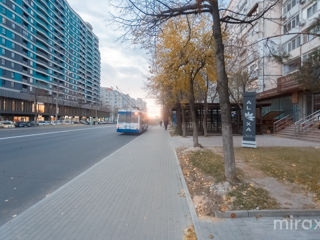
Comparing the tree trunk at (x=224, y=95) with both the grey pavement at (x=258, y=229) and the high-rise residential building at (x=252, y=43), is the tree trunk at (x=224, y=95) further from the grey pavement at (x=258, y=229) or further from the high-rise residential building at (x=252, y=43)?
Result: the grey pavement at (x=258, y=229)

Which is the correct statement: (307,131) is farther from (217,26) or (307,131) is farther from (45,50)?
(45,50)

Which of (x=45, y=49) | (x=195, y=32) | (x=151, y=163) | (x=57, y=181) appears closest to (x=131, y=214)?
(x=57, y=181)

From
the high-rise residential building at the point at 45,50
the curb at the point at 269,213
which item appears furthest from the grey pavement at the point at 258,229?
the high-rise residential building at the point at 45,50

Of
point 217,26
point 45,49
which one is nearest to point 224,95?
point 217,26

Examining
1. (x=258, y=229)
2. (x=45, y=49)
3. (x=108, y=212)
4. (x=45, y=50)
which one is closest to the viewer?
(x=258, y=229)

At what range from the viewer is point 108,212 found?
10.2ft

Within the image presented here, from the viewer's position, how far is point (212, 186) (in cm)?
408

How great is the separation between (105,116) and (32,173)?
304ft

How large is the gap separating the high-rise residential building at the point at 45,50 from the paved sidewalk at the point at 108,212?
5236 cm

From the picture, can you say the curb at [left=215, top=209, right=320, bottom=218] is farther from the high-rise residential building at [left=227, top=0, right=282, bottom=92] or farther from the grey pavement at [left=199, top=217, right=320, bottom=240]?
the high-rise residential building at [left=227, top=0, right=282, bottom=92]

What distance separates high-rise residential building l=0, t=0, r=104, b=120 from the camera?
145ft

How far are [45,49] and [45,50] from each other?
49 centimetres

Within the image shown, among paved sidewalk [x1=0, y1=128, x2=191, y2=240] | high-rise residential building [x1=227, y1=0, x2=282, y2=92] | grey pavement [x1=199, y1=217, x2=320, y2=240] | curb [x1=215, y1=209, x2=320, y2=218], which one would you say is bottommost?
paved sidewalk [x1=0, y1=128, x2=191, y2=240]

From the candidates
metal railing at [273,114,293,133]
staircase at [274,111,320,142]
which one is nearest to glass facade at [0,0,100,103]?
metal railing at [273,114,293,133]
